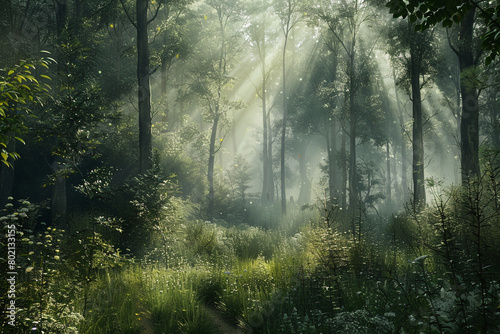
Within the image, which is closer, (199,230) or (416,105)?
(199,230)

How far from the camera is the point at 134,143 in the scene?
56.4ft

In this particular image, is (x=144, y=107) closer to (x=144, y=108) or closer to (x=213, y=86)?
(x=144, y=108)

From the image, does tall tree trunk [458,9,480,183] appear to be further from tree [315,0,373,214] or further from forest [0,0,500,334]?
tree [315,0,373,214]

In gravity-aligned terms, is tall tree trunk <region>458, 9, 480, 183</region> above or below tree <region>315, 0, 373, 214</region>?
below

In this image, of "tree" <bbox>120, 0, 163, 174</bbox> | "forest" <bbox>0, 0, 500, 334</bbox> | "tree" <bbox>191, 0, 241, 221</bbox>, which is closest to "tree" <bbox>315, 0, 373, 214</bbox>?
"forest" <bbox>0, 0, 500, 334</bbox>

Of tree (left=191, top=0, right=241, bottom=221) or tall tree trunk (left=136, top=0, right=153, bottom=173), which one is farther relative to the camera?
tree (left=191, top=0, right=241, bottom=221)

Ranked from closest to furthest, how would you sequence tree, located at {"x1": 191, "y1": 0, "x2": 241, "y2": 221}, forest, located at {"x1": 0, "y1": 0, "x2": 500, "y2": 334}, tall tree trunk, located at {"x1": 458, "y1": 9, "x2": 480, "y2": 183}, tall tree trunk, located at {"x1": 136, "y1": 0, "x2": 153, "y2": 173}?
forest, located at {"x1": 0, "y1": 0, "x2": 500, "y2": 334} < tall tree trunk, located at {"x1": 458, "y1": 9, "x2": 480, "y2": 183} < tall tree trunk, located at {"x1": 136, "y1": 0, "x2": 153, "y2": 173} < tree, located at {"x1": 191, "y1": 0, "x2": 241, "y2": 221}

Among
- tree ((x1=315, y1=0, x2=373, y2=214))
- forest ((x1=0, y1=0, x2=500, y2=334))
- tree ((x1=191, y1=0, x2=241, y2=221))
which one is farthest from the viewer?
tree ((x1=191, y1=0, x2=241, y2=221))

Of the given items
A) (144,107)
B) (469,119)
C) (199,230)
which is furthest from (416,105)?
(144,107)

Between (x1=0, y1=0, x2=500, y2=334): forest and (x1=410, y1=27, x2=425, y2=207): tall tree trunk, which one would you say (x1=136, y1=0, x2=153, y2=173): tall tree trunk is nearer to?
(x1=0, y1=0, x2=500, y2=334): forest

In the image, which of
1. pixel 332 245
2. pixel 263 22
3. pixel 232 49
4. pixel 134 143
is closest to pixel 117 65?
pixel 134 143

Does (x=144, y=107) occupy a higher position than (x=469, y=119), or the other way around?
(x=144, y=107)

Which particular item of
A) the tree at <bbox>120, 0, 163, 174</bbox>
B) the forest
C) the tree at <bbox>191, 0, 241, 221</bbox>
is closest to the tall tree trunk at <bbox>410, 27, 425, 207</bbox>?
the forest

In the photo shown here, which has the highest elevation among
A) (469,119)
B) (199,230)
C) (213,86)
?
(213,86)
